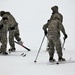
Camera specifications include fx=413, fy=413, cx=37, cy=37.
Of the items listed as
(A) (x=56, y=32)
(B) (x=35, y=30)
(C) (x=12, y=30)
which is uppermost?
(A) (x=56, y=32)

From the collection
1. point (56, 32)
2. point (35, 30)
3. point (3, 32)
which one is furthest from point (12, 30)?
point (35, 30)

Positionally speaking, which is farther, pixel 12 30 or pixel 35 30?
pixel 35 30

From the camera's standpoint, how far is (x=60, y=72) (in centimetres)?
833

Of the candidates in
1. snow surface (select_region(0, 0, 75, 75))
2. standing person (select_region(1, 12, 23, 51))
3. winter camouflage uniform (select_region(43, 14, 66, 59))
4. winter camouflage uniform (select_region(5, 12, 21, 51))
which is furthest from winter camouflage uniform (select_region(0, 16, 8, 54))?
winter camouflage uniform (select_region(43, 14, 66, 59))

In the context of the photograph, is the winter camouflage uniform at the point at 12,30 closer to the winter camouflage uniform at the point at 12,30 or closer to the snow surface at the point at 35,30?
the winter camouflage uniform at the point at 12,30

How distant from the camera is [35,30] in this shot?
2852cm

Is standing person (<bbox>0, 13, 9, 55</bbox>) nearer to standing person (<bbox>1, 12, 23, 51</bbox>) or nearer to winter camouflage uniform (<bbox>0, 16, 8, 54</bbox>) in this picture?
winter camouflage uniform (<bbox>0, 16, 8, 54</bbox>)

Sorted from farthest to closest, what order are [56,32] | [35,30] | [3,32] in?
[35,30], [3,32], [56,32]

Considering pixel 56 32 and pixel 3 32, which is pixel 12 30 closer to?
pixel 3 32

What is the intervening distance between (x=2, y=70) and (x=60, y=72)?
4.26 ft

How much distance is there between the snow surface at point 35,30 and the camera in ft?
28.8

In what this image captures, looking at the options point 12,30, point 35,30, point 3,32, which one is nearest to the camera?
point 3,32

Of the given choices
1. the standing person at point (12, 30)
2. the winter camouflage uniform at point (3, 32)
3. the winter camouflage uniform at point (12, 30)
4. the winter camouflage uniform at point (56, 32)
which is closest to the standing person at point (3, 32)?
the winter camouflage uniform at point (3, 32)

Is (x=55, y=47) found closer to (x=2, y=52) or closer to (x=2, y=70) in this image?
(x=2, y=70)
